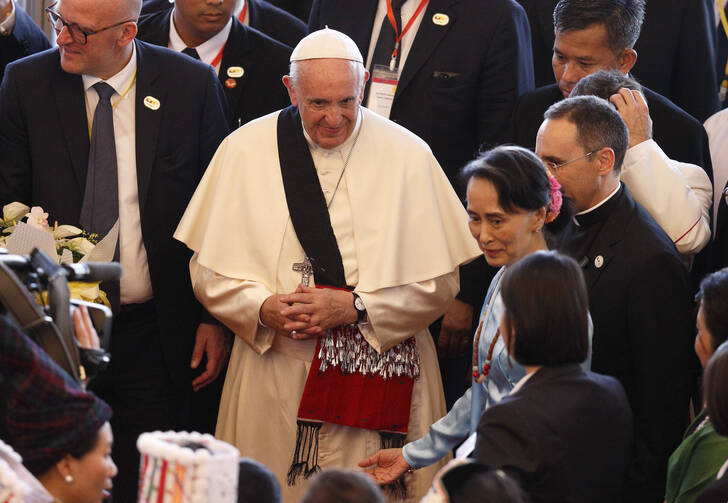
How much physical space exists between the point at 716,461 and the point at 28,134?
2.96 metres

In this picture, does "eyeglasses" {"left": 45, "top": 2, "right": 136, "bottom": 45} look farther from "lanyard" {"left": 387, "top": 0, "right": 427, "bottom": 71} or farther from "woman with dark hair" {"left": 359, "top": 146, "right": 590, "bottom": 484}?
"woman with dark hair" {"left": 359, "top": 146, "right": 590, "bottom": 484}

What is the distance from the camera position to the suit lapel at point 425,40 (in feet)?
16.1

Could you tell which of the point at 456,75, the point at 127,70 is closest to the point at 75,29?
the point at 127,70

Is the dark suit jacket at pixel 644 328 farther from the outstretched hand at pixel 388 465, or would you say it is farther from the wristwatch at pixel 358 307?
the wristwatch at pixel 358 307

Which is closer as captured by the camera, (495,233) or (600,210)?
(495,233)

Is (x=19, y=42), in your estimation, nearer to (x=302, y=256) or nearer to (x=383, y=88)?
(x=383, y=88)

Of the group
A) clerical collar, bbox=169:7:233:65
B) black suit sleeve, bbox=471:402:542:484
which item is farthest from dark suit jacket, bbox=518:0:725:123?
black suit sleeve, bbox=471:402:542:484

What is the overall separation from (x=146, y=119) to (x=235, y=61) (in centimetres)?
92

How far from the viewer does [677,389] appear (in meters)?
3.54

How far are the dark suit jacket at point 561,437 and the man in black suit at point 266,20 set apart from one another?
3570mm

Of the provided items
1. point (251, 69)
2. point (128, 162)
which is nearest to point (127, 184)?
point (128, 162)

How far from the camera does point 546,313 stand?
257 cm

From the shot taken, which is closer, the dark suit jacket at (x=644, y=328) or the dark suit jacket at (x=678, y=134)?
the dark suit jacket at (x=644, y=328)

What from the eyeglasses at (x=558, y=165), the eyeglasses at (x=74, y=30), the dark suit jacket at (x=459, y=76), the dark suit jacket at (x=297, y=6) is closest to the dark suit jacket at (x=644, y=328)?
the eyeglasses at (x=558, y=165)
